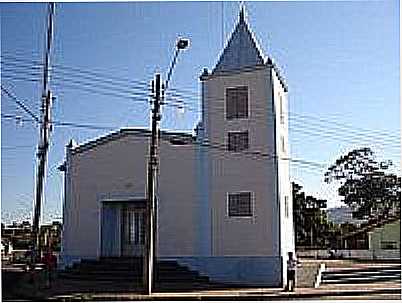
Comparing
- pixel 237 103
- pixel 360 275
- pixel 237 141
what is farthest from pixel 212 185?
pixel 360 275

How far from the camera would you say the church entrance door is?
672 inches

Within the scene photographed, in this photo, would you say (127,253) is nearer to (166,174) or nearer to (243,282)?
(166,174)

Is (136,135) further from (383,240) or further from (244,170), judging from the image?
(383,240)

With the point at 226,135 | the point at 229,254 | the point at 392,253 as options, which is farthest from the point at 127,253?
the point at 392,253

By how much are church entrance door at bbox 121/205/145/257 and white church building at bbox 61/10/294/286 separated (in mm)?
27

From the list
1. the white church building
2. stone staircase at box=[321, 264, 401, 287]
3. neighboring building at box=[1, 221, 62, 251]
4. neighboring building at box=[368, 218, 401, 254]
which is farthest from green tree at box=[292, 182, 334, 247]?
the white church building

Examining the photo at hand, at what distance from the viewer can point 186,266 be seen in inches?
619

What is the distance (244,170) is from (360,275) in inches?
155

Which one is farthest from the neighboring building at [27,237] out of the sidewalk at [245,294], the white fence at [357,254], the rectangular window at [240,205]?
the white fence at [357,254]

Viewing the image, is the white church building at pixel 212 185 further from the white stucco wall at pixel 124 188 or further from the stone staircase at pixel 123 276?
the stone staircase at pixel 123 276

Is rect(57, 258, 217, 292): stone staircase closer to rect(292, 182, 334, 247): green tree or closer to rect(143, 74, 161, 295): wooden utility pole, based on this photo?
rect(143, 74, 161, 295): wooden utility pole

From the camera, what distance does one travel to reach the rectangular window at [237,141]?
1565 centimetres

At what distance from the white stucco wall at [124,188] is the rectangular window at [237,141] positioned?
3.39 feet

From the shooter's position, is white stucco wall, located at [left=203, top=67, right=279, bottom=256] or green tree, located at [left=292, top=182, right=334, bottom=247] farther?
green tree, located at [left=292, top=182, right=334, bottom=247]
